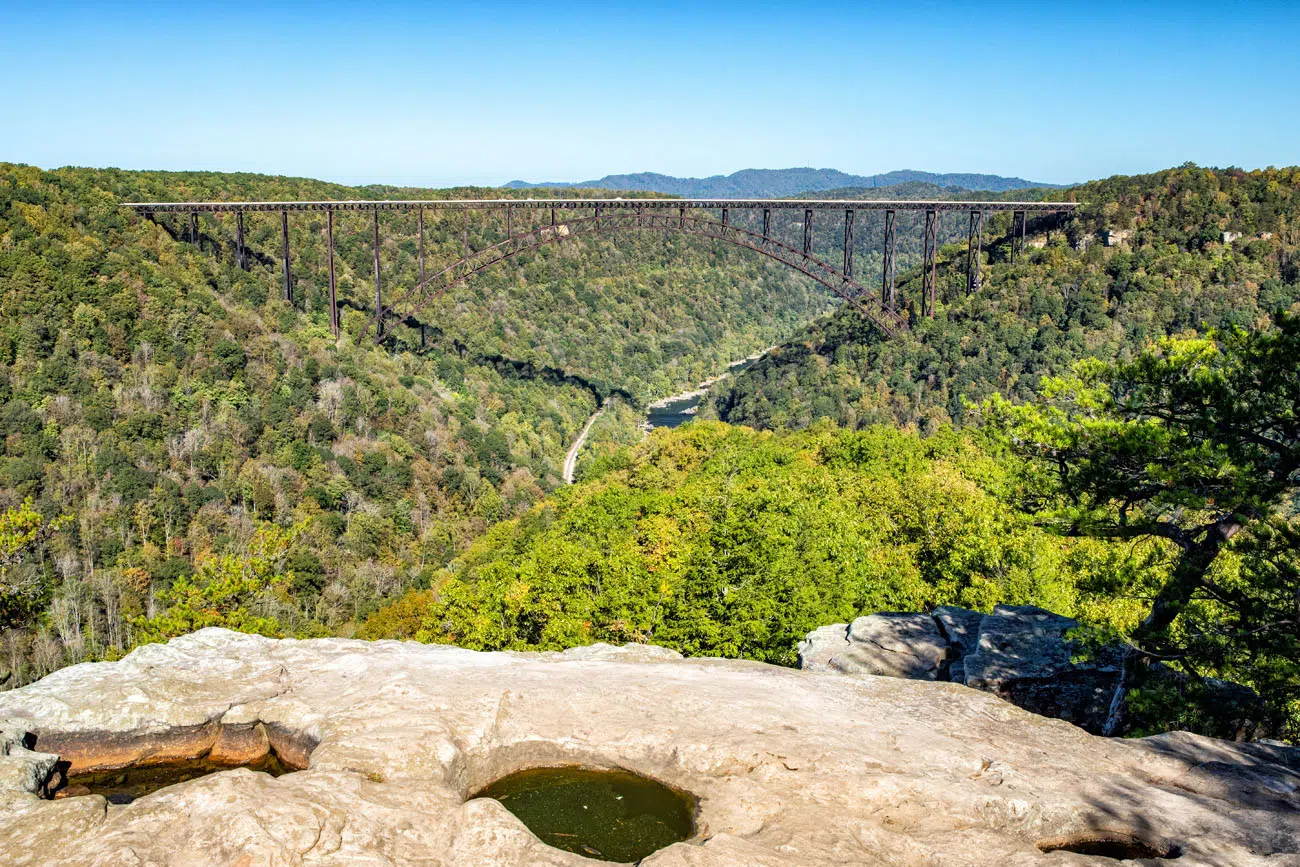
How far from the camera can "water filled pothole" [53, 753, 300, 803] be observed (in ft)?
39.2

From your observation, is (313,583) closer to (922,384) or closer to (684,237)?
(922,384)

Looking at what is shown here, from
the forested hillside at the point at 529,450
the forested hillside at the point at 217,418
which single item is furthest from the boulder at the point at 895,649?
the forested hillside at the point at 217,418

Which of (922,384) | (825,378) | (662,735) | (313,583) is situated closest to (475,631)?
(662,735)

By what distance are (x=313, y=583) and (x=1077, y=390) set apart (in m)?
50.5

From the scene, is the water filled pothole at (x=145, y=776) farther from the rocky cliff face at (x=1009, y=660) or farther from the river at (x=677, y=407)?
the river at (x=677, y=407)

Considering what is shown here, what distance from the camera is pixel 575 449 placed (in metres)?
95.1

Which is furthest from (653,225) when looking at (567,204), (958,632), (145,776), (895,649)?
(145,776)

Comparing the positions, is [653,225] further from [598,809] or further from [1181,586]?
[598,809]

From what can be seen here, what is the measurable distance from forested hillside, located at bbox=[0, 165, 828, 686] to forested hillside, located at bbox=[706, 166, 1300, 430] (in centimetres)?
3045

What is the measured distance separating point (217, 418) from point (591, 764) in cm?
6077

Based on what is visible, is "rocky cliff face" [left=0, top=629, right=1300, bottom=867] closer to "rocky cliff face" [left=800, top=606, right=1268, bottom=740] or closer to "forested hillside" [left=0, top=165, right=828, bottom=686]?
"rocky cliff face" [left=800, top=606, right=1268, bottom=740]

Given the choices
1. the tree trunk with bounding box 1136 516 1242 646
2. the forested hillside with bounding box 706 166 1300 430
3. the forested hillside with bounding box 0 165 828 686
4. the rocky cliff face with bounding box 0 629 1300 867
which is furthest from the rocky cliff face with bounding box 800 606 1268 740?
the forested hillside with bounding box 706 166 1300 430

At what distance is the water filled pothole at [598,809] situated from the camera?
1097 cm

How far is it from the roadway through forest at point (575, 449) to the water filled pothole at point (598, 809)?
7021 centimetres
